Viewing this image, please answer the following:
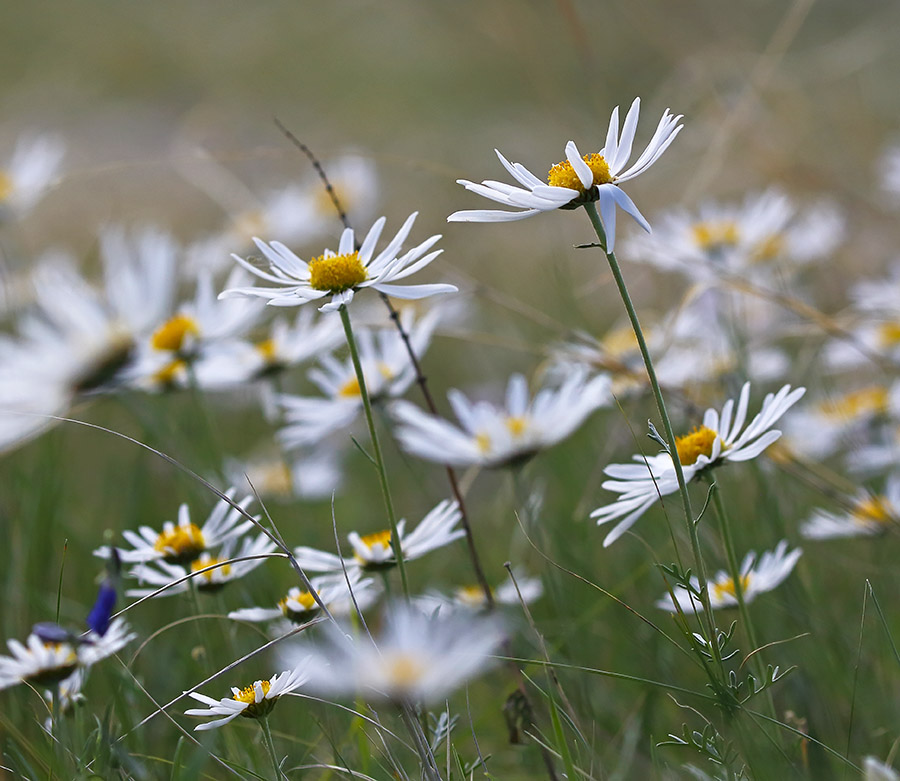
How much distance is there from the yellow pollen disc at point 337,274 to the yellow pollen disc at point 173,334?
0.44 m

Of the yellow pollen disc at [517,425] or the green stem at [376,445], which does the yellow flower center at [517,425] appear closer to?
the yellow pollen disc at [517,425]

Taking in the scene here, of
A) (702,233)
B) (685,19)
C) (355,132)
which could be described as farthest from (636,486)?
(355,132)

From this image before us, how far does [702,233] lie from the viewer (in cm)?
148

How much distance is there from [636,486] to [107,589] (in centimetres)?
35

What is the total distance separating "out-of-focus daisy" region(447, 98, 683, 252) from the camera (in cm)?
56

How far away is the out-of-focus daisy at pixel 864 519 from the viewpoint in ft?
2.93

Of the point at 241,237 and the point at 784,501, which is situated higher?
the point at 241,237

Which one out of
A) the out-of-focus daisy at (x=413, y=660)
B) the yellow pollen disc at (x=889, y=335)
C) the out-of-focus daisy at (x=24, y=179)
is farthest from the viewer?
the out-of-focus daisy at (x=24, y=179)

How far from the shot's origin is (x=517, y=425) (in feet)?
2.92

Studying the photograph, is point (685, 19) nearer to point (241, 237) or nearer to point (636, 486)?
point (241, 237)

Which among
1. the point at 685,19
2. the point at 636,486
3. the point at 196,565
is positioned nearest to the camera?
the point at 636,486

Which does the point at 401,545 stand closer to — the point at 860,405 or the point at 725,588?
the point at 725,588

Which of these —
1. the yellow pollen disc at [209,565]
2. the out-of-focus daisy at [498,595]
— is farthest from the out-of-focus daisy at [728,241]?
the yellow pollen disc at [209,565]

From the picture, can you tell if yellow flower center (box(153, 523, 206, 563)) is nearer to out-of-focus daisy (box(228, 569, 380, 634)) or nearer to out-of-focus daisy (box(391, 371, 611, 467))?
out-of-focus daisy (box(228, 569, 380, 634))
